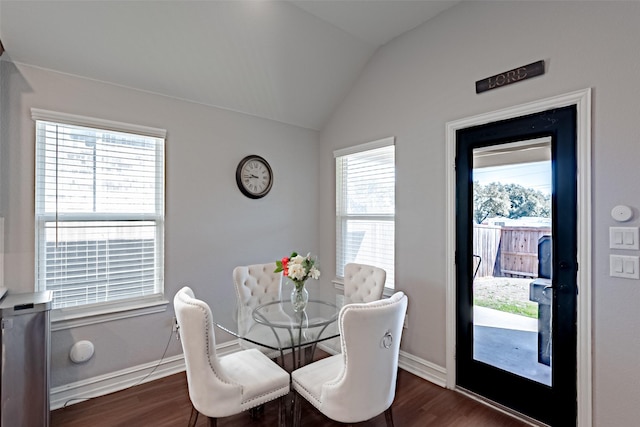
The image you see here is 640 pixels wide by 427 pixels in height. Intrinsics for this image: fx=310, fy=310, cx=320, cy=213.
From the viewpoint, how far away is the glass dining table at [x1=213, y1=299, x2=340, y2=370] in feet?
6.50

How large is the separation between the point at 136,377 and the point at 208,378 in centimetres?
155

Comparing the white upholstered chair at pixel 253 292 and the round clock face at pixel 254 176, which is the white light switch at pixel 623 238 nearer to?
the white upholstered chair at pixel 253 292

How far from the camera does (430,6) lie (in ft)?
8.81

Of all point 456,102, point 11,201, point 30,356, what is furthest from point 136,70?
point 456,102

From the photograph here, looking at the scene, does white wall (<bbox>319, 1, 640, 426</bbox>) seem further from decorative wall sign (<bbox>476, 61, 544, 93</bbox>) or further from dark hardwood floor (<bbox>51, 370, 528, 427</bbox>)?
dark hardwood floor (<bbox>51, 370, 528, 427</bbox>)

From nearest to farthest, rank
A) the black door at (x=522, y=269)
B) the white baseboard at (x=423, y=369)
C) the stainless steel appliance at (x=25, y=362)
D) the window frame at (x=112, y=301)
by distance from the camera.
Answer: the stainless steel appliance at (x=25, y=362) → the black door at (x=522, y=269) → the window frame at (x=112, y=301) → the white baseboard at (x=423, y=369)

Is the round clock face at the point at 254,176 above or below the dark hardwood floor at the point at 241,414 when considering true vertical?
above

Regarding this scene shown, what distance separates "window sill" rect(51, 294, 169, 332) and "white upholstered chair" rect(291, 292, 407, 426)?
178 centimetres

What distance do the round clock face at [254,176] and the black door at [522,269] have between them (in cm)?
205

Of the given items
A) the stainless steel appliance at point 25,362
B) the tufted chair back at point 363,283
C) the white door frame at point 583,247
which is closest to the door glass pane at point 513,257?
the white door frame at point 583,247

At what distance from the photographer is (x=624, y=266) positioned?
6.08 feet

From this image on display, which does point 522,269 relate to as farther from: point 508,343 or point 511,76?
point 511,76

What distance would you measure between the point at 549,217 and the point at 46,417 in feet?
12.2

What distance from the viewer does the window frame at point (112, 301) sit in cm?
239
